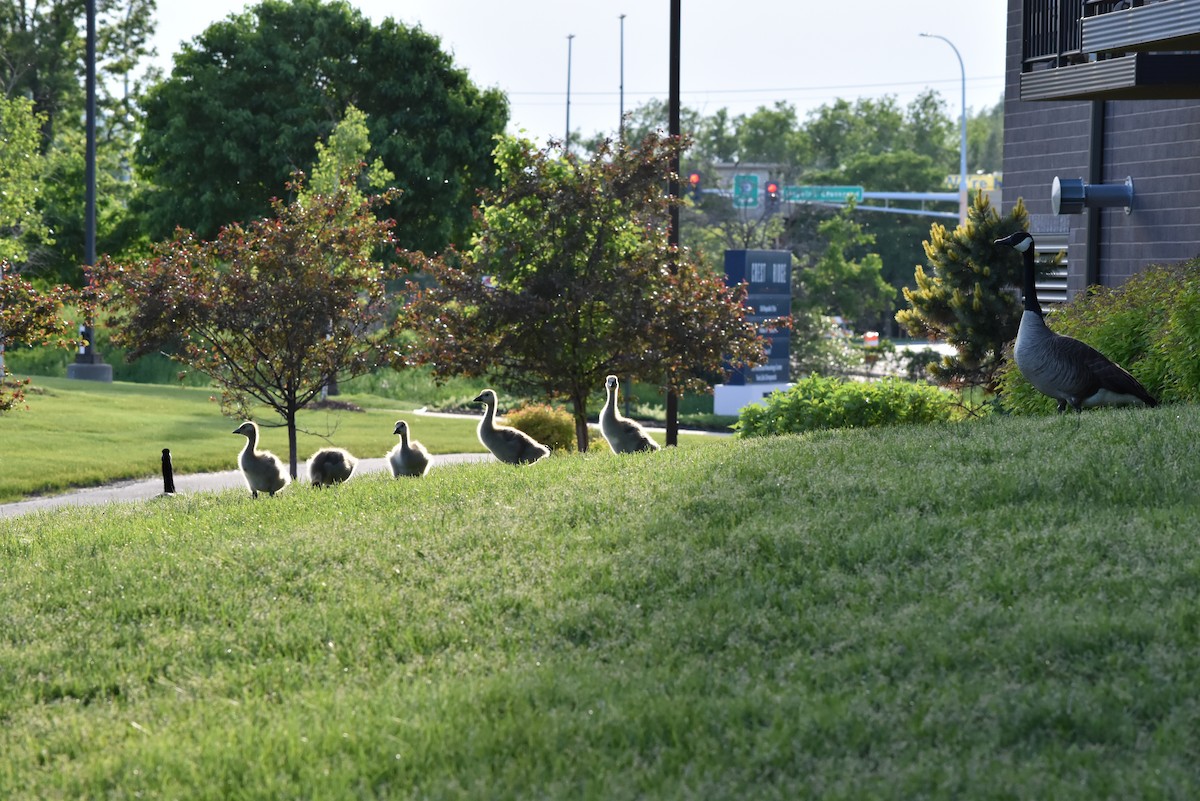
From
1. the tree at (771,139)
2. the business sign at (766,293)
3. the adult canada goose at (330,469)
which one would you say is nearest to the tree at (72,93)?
the business sign at (766,293)

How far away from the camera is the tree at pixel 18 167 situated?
1201 inches

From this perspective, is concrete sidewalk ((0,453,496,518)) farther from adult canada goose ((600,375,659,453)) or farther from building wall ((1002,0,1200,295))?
building wall ((1002,0,1200,295))

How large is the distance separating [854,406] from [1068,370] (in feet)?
14.3

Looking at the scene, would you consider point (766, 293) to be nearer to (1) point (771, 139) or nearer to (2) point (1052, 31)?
(2) point (1052, 31)

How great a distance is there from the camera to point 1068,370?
11.4 m

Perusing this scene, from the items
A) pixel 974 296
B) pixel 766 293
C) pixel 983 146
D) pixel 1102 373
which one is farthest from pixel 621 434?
pixel 983 146

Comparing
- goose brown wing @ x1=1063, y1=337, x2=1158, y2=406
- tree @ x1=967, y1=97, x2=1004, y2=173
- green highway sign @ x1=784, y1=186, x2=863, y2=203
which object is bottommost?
goose brown wing @ x1=1063, y1=337, x2=1158, y2=406

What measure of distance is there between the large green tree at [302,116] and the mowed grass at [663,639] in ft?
120

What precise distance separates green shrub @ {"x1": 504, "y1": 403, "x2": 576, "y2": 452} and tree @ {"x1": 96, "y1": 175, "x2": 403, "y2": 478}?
357 centimetres

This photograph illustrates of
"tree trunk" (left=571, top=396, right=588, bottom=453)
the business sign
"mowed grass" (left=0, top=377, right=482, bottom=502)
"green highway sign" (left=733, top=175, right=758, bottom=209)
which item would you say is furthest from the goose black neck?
"green highway sign" (left=733, top=175, right=758, bottom=209)

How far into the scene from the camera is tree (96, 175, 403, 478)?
16484 mm

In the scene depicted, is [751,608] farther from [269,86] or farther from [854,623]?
[269,86]

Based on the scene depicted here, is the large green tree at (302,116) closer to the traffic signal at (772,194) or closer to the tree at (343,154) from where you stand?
the tree at (343,154)

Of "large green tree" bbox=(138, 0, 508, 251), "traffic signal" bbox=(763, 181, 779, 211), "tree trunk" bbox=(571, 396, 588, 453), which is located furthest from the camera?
"traffic signal" bbox=(763, 181, 779, 211)
